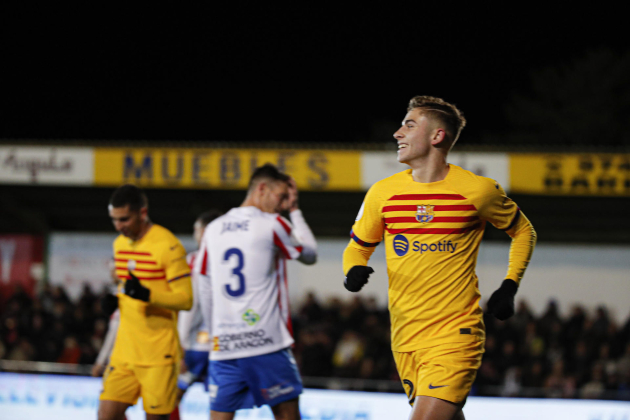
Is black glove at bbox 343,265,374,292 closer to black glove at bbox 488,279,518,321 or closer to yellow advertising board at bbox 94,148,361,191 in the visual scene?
black glove at bbox 488,279,518,321

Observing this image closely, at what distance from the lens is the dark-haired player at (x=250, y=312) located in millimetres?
4324

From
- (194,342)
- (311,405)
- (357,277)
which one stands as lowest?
(311,405)

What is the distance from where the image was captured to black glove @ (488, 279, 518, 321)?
10.7 ft

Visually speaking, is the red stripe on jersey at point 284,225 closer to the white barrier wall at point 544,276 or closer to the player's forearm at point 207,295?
the player's forearm at point 207,295

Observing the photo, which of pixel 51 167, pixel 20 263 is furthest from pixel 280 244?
pixel 20 263

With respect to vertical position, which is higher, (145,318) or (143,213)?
(143,213)

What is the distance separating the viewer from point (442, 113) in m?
3.57

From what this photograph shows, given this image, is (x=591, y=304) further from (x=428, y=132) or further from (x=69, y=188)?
(x=428, y=132)

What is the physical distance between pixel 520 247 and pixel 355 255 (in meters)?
0.86

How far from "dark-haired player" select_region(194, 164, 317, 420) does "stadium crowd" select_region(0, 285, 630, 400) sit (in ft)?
16.2

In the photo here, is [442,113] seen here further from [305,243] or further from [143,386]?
[143,386]

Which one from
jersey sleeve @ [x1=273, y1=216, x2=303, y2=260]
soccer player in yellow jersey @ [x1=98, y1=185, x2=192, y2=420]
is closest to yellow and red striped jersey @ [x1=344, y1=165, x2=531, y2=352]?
jersey sleeve @ [x1=273, y1=216, x2=303, y2=260]

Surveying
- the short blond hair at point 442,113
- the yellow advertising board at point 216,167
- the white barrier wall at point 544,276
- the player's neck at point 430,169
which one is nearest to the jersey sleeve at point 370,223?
the player's neck at point 430,169

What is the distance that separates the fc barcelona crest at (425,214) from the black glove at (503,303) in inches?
19.3
